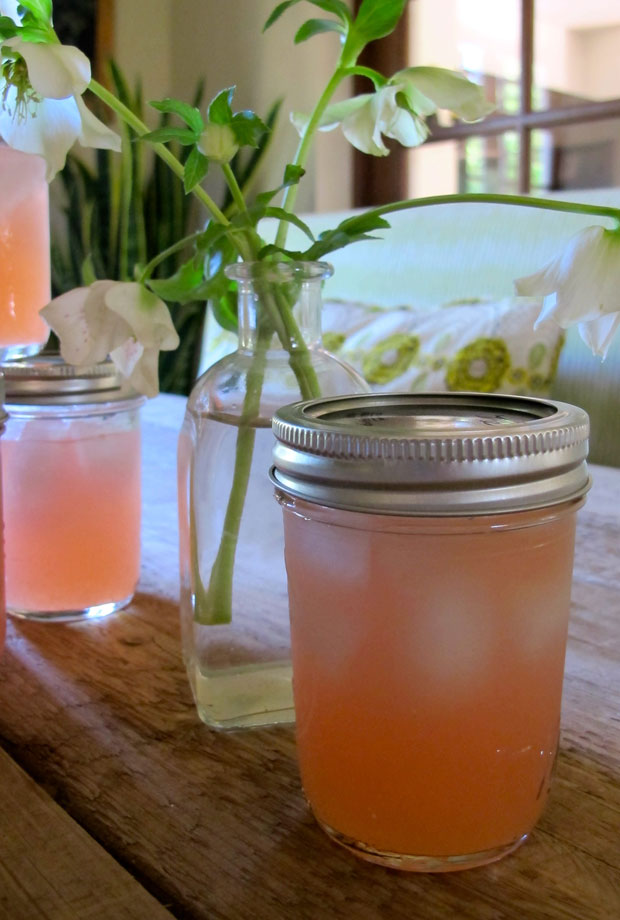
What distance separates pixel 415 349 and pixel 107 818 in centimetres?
108

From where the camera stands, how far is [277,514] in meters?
0.45

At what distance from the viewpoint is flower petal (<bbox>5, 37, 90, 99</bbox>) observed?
351 mm

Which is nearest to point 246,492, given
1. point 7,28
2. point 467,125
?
point 7,28

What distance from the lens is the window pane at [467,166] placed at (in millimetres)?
1920

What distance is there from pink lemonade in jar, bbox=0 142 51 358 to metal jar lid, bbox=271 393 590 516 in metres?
0.30

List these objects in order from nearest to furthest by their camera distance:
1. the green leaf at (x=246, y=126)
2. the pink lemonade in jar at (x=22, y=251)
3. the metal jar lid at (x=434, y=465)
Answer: the metal jar lid at (x=434, y=465), the green leaf at (x=246, y=126), the pink lemonade in jar at (x=22, y=251)

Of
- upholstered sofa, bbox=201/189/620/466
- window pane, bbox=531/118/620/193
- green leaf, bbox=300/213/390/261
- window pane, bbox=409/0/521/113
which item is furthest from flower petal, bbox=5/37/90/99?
window pane, bbox=409/0/521/113

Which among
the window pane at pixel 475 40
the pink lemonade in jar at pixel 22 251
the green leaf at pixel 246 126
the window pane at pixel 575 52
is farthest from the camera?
the window pane at pixel 475 40

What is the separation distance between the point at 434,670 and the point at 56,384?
1.09ft

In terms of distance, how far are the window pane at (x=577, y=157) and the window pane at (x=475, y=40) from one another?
0.42 ft

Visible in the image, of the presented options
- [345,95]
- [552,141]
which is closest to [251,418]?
[552,141]

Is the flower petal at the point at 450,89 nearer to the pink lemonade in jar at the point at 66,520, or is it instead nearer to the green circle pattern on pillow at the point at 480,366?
the pink lemonade in jar at the point at 66,520

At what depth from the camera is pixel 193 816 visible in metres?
0.34

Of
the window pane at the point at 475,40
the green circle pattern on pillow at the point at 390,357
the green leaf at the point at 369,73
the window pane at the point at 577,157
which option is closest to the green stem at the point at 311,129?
the green leaf at the point at 369,73
